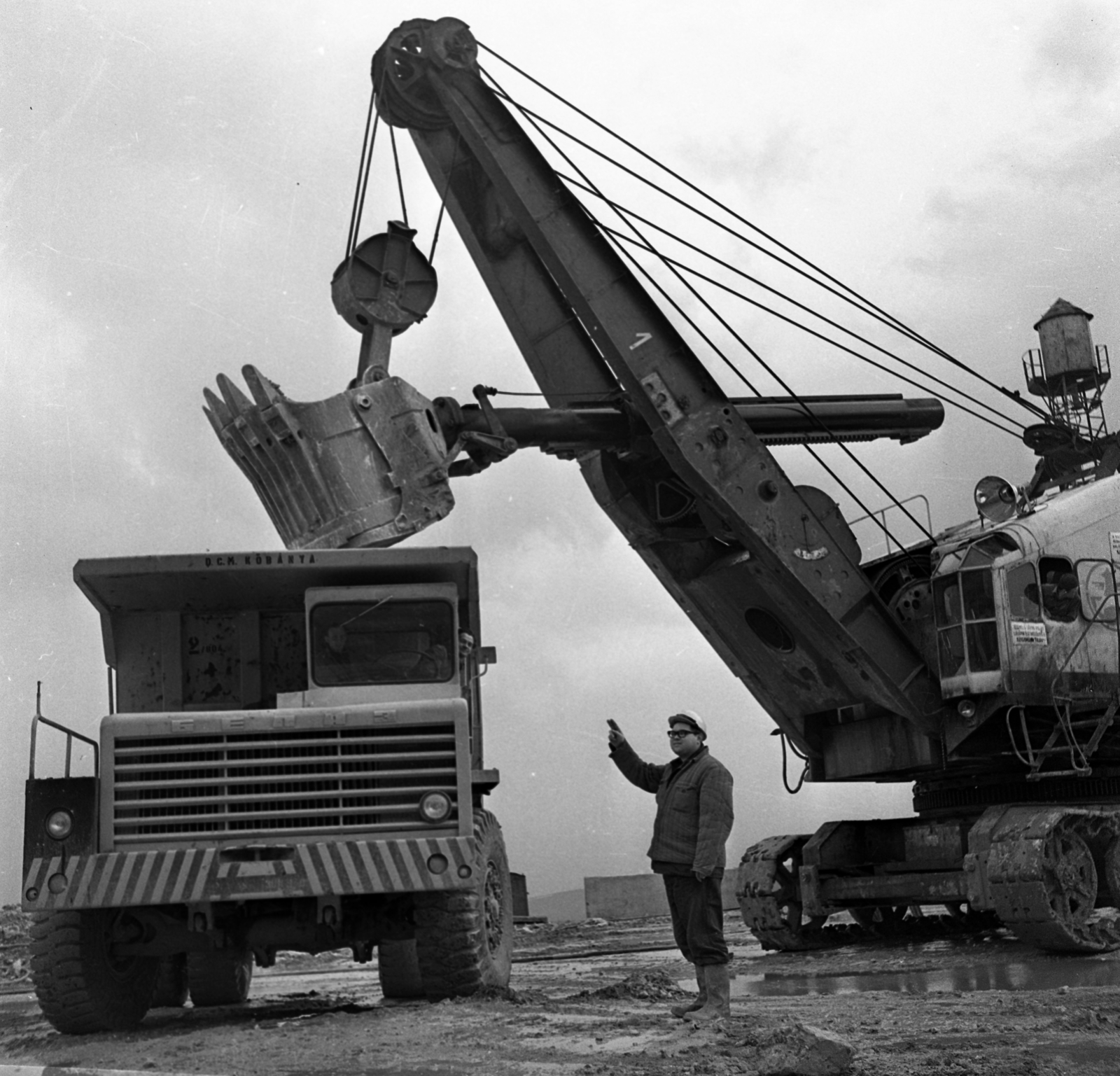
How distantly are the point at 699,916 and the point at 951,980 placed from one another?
3.53m

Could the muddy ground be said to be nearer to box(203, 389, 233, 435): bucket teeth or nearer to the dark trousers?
the dark trousers

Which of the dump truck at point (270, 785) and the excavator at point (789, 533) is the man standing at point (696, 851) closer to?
the dump truck at point (270, 785)

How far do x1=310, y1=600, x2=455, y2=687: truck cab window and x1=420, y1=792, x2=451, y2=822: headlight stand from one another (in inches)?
30.6

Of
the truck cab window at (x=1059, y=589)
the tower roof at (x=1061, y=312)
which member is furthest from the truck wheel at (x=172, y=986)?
the tower roof at (x=1061, y=312)

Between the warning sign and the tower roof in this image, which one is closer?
the warning sign

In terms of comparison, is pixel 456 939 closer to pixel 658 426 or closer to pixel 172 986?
pixel 172 986

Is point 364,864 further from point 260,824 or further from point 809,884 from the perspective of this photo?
point 809,884

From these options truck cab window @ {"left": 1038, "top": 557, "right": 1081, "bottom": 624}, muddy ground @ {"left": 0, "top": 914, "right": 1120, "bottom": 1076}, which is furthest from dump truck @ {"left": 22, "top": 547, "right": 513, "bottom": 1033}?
truck cab window @ {"left": 1038, "top": 557, "right": 1081, "bottom": 624}

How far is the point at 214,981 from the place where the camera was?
37.5 ft

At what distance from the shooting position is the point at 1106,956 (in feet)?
41.9

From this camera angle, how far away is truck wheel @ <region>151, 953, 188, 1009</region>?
1109cm

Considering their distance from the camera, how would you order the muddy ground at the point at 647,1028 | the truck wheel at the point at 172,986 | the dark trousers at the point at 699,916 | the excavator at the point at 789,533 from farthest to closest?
the excavator at the point at 789,533 → the truck wheel at the point at 172,986 → the dark trousers at the point at 699,916 → the muddy ground at the point at 647,1028

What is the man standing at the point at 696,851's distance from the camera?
837 centimetres

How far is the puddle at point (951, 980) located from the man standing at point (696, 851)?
7.43 ft
